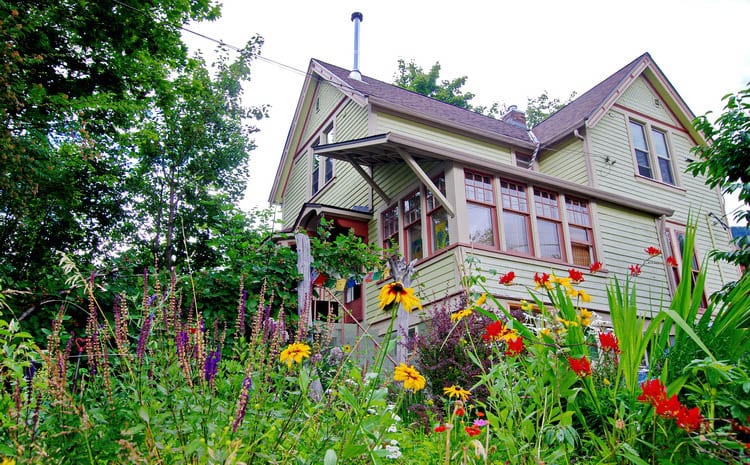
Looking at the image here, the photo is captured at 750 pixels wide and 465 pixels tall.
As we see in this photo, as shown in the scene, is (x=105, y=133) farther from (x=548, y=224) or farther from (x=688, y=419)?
(x=688, y=419)

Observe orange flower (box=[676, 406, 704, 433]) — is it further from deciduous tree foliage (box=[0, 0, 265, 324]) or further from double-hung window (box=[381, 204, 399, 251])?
double-hung window (box=[381, 204, 399, 251])

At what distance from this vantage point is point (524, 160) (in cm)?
1298

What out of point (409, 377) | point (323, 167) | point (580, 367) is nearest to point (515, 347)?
point (580, 367)

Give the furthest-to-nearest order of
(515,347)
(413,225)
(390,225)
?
(390,225) → (413,225) → (515,347)

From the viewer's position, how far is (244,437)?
1.55 metres

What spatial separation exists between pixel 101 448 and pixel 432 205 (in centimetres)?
781

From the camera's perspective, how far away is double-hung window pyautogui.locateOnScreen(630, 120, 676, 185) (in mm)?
12865

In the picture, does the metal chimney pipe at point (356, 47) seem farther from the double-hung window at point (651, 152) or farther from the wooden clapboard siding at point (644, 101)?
the double-hung window at point (651, 152)

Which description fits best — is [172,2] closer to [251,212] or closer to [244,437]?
[251,212]

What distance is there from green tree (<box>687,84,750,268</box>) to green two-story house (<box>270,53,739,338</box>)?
120 centimetres

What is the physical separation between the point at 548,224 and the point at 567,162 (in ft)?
12.0

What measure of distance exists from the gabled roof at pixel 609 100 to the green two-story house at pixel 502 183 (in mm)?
46

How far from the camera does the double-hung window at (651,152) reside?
12.9 metres

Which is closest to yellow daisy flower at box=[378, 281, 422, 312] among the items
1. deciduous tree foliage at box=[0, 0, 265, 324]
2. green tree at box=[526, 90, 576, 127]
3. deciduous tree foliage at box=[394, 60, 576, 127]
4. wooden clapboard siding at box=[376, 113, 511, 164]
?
deciduous tree foliage at box=[0, 0, 265, 324]
